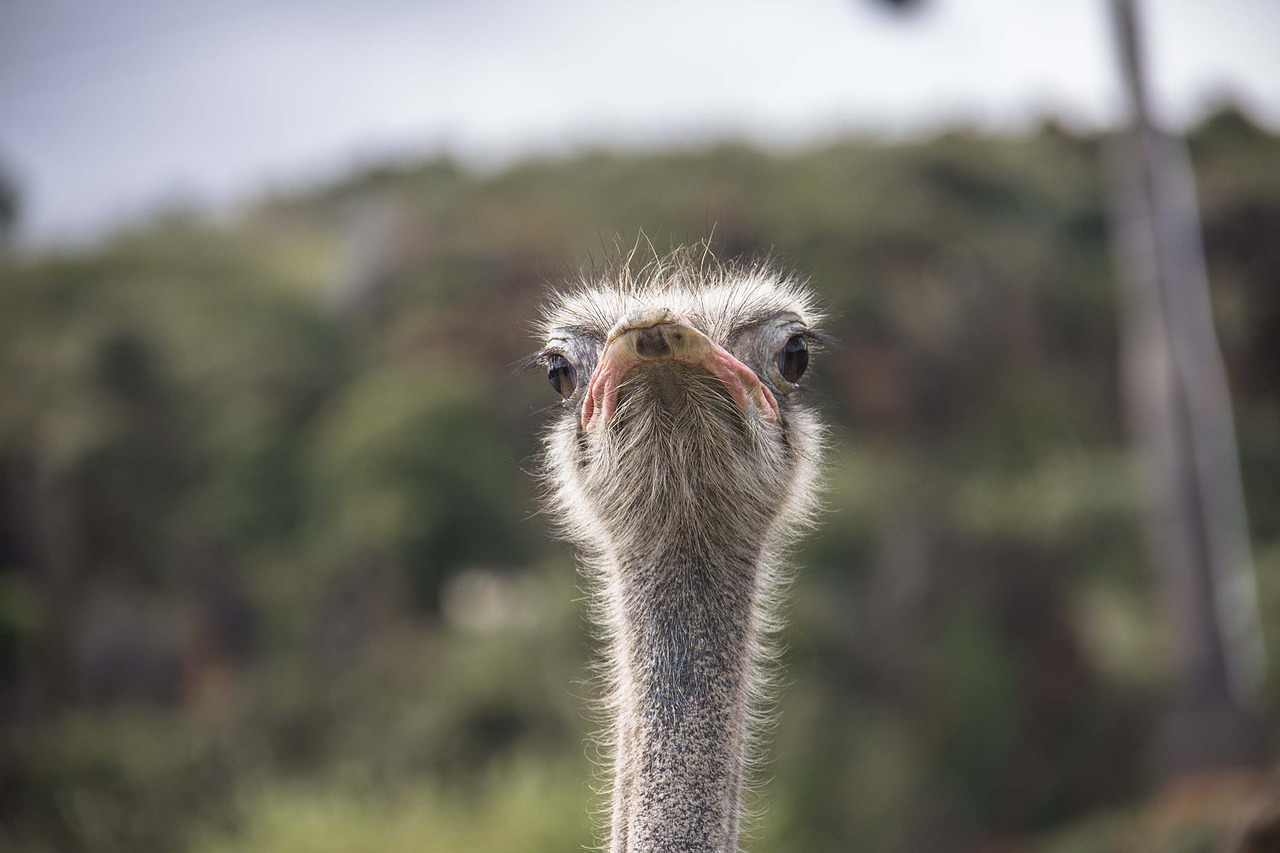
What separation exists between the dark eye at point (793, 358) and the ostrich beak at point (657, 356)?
138 mm

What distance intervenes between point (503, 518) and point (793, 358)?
11.8 meters

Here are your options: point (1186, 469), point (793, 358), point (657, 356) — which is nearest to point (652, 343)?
point (657, 356)

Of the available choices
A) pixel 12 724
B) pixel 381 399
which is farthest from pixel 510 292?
pixel 12 724

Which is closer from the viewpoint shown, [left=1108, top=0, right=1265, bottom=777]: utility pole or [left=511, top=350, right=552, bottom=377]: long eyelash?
[left=511, top=350, right=552, bottom=377]: long eyelash

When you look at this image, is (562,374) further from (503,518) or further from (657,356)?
(503,518)

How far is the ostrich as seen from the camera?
6.32 ft

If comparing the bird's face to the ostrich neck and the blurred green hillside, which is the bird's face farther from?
the blurred green hillside

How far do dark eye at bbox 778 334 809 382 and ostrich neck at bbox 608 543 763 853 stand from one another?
12.9 inches

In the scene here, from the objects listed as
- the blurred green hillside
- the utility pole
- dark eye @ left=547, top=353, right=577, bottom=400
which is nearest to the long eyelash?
dark eye @ left=547, top=353, right=577, bottom=400

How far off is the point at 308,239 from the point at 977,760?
13152 mm

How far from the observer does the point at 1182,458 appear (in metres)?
9.02

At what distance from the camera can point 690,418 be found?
216 centimetres

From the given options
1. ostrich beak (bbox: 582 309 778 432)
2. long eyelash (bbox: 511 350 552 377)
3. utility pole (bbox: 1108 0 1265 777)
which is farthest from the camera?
utility pole (bbox: 1108 0 1265 777)

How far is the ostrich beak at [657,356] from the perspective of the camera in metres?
1.82
